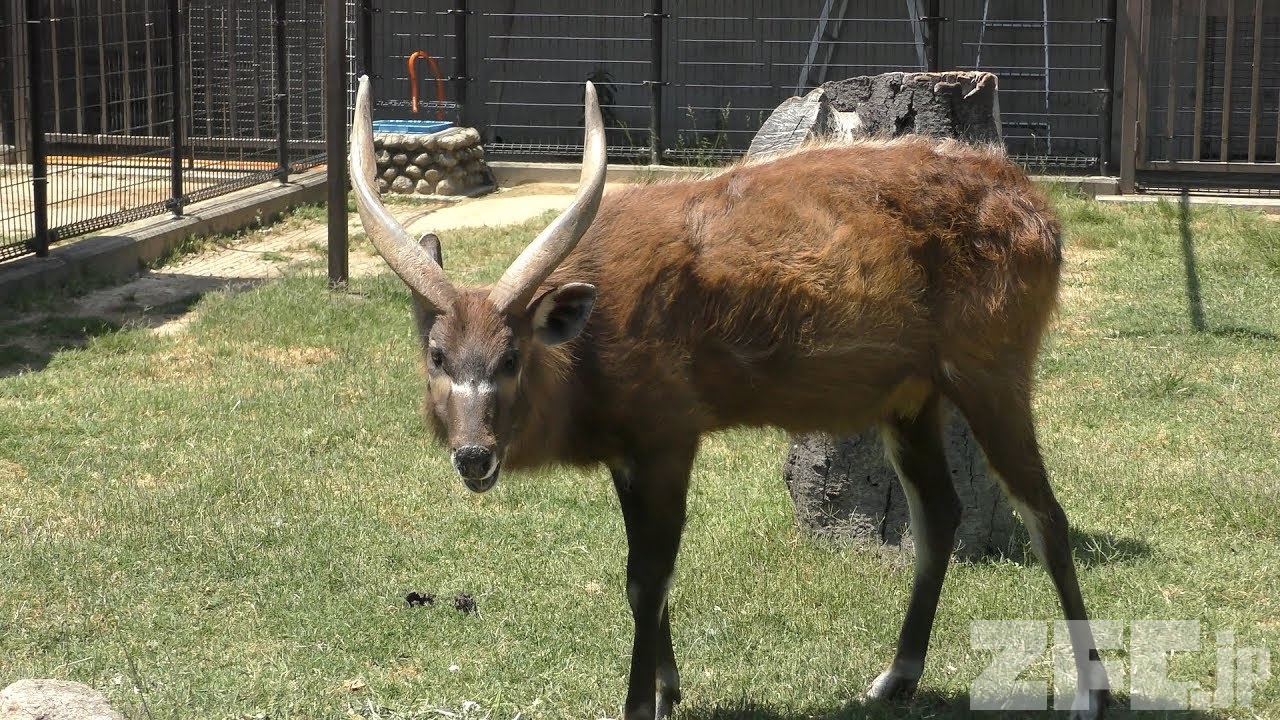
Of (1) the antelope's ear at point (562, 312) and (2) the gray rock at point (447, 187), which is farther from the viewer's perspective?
(2) the gray rock at point (447, 187)

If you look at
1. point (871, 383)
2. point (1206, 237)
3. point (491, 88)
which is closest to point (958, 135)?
point (871, 383)

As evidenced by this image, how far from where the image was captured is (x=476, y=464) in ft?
13.9

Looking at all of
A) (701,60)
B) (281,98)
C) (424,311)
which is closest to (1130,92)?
(701,60)

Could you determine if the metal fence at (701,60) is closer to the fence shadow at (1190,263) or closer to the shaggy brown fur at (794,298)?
the fence shadow at (1190,263)

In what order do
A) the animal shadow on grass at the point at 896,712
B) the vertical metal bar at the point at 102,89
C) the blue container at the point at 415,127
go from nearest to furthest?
the animal shadow on grass at the point at 896,712, the vertical metal bar at the point at 102,89, the blue container at the point at 415,127

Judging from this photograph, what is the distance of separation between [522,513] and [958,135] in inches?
107

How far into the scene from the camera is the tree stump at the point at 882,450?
21.1 ft

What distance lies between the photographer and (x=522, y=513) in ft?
23.2

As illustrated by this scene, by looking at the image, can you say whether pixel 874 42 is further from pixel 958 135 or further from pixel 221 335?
pixel 958 135

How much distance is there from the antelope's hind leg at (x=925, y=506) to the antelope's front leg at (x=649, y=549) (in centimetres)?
103

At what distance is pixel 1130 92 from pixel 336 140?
7752 millimetres

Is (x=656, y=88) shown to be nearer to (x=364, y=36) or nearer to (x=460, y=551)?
(x=364, y=36)

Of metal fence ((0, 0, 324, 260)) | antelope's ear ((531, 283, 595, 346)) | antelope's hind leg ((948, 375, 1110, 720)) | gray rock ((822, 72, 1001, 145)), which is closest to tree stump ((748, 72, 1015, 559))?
gray rock ((822, 72, 1001, 145))

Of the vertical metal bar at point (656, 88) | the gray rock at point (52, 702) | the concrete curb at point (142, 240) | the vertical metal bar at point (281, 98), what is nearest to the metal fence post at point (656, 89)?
the vertical metal bar at point (656, 88)
